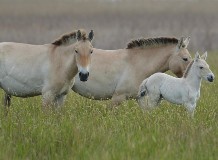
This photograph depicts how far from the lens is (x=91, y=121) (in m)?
7.92

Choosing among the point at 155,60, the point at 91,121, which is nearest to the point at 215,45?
the point at 155,60

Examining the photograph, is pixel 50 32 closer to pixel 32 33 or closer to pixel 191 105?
pixel 32 33

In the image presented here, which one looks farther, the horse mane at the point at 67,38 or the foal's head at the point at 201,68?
the horse mane at the point at 67,38

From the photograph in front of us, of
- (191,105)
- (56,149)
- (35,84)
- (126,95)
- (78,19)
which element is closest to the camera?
(56,149)

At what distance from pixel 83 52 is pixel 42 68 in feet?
3.43

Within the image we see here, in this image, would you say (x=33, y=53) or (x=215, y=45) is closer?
(x=33, y=53)

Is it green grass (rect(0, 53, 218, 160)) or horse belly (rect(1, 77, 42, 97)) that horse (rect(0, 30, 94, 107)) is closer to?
horse belly (rect(1, 77, 42, 97))

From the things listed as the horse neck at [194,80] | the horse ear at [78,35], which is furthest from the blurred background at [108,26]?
the horse neck at [194,80]

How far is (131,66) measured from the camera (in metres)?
10.5

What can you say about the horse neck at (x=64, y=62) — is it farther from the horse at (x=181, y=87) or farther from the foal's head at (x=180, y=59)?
the foal's head at (x=180, y=59)

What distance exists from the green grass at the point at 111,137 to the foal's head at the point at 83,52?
767 millimetres

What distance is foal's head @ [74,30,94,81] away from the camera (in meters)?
8.75

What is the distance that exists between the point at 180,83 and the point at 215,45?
81.8 feet

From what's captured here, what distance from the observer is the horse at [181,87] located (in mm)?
8773
